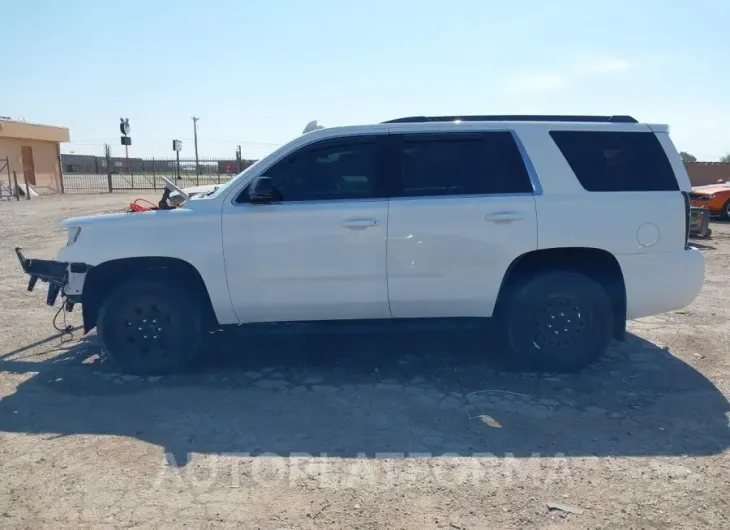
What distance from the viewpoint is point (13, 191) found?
26453 mm

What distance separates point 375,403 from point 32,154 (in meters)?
32.1

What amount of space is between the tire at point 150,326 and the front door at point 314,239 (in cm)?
47

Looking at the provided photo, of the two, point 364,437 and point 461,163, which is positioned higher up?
point 461,163

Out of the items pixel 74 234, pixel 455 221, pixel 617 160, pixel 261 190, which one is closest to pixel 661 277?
pixel 617 160

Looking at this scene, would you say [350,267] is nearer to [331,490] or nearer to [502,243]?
[502,243]

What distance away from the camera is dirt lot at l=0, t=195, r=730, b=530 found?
294 cm

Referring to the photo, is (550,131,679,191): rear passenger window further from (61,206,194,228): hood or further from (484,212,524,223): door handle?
(61,206,194,228): hood

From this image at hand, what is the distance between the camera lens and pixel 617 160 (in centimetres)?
461

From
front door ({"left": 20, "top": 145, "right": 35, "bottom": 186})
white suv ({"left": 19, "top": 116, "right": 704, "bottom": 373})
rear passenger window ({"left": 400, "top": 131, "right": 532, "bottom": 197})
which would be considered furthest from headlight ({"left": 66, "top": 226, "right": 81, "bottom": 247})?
front door ({"left": 20, "top": 145, "right": 35, "bottom": 186})

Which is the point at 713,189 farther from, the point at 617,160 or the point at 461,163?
the point at 461,163

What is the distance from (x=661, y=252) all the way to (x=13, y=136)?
3093cm

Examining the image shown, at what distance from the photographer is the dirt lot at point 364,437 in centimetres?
294

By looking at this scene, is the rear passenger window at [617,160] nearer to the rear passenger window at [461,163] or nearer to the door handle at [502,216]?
the rear passenger window at [461,163]

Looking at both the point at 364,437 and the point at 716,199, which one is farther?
the point at 716,199
